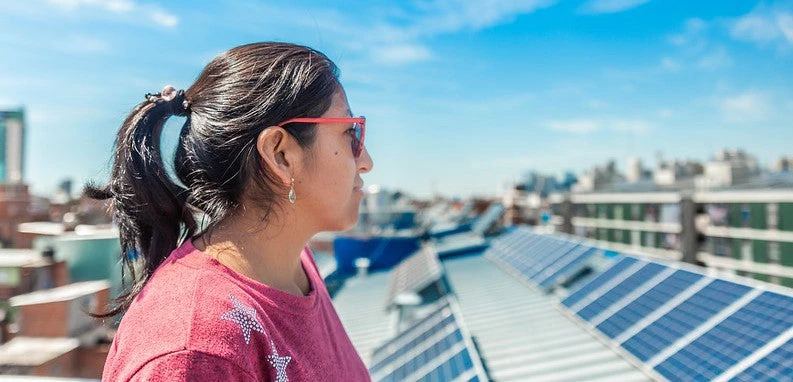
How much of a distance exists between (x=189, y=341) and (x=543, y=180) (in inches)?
3072

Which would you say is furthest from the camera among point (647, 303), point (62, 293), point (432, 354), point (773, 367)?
point (647, 303)

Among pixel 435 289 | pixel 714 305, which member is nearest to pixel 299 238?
pixel 714 305

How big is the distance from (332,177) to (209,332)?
1.71ft

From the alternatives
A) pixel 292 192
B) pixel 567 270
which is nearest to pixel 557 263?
pixel 567 270

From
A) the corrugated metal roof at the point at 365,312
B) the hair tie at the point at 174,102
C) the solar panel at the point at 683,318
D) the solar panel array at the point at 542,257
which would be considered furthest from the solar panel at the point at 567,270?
the hair tie at the point at 174,102

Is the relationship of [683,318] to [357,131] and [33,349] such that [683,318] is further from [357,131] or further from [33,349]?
[33,349]

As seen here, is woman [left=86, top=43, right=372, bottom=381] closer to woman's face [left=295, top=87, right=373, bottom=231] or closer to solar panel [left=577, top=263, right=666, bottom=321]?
woman's face [left=295, top=87, right=373, bottom=231]

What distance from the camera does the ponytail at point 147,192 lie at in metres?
1.30

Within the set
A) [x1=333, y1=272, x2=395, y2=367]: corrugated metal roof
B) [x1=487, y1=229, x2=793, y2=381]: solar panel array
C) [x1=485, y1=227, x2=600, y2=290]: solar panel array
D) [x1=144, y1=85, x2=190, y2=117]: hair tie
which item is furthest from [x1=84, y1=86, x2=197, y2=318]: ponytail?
[x1=485, y1=227, x2=600, y2=290]: solar panel array

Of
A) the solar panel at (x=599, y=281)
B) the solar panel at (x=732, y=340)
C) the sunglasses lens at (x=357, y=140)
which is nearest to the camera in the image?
the sunglasses lens at (x=357, y=140)

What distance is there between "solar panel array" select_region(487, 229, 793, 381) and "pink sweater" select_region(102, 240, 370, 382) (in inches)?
131

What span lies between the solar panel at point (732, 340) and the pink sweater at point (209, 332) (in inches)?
138

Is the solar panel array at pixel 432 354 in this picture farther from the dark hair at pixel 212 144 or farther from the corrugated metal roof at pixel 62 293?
the dark hair at pixel 212 144

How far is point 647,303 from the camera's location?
18.5ft
